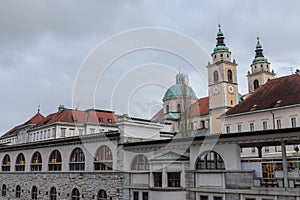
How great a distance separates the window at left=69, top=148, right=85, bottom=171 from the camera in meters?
26.9

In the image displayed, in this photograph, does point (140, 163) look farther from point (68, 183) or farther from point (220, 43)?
point (220, 43)

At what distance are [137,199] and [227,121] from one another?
2714 centimetres

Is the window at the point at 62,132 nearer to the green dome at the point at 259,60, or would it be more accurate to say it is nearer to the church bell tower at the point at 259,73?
Answer: the church bell tower at the point at 259,73

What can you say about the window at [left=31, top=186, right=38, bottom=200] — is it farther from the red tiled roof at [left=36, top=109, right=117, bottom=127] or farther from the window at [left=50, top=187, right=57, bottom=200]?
the red tiled roof at [left=36, top=109, right=117, bottom=127]

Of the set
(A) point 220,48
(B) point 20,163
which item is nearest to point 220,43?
(A) point 220,48

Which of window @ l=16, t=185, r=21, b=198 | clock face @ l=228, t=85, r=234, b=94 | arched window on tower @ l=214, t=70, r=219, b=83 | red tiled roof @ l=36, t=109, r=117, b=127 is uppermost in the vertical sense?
arched window on tower @ l=214, t=70, r=219, b=83

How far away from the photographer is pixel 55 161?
1172 inches

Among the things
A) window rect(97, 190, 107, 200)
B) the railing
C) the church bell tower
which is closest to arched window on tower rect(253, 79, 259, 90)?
the church bell tower

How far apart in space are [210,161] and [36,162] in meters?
20.2

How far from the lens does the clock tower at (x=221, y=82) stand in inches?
2306

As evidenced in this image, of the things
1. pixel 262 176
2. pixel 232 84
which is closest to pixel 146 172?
pixel 262 176

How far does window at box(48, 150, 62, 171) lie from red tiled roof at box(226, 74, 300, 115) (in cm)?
2580

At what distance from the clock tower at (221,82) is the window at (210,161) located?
37893mm

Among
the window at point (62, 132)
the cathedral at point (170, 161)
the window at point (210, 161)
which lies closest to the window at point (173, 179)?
the cathedral at point (170, 161)
